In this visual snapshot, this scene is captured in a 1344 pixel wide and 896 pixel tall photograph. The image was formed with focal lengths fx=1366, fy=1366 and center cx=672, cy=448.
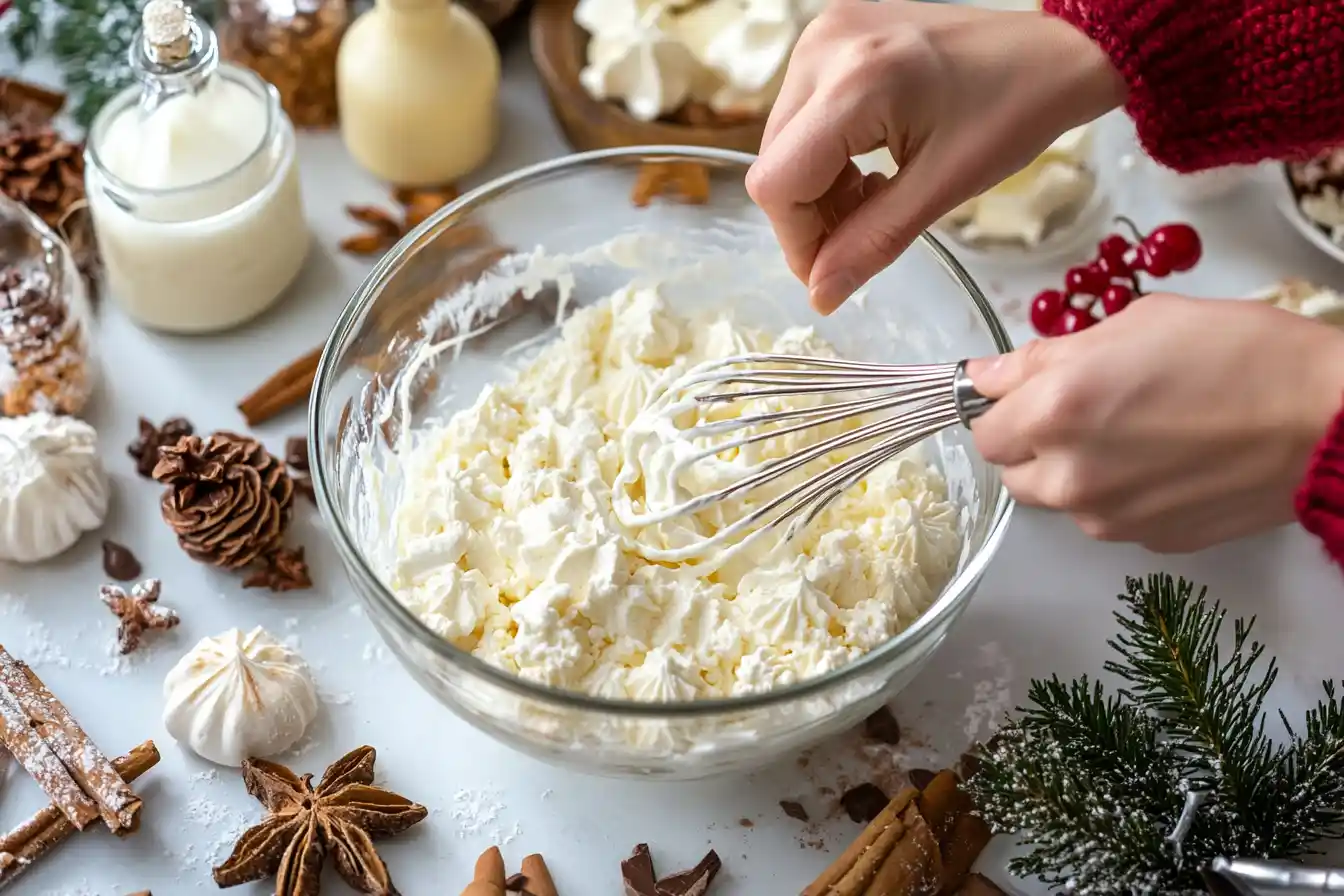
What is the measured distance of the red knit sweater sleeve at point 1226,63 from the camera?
1120mm

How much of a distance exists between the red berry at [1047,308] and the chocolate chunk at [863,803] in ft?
1.69

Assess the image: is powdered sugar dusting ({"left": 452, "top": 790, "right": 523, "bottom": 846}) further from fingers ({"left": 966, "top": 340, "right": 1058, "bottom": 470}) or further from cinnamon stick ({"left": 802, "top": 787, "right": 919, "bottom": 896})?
fingers ({"left": 966, "top": 340, "right": 1058, "bottom": 470})

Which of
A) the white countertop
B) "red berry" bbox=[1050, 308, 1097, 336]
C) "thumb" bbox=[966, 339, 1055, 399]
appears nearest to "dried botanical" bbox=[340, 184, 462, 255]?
the white countertop

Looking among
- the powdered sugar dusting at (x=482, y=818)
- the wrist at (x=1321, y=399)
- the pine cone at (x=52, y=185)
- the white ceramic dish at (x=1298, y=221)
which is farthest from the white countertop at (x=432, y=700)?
the wrist at (x=1321, y=399)

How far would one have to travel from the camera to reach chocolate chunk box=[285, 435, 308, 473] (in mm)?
1369

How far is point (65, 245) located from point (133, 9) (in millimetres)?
358

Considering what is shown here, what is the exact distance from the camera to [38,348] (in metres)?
1.37

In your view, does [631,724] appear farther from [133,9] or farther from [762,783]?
[133,9]

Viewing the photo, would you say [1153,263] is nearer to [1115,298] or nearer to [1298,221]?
[1115,298]

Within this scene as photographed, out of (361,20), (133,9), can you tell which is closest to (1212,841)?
(361,20)

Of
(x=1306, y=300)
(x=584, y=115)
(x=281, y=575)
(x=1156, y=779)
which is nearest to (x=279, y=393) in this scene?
(x=281, y=575)

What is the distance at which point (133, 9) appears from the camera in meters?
1.61

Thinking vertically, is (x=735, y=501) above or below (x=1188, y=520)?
below

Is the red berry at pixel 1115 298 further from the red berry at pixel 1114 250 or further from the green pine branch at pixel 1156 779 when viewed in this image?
the green pine branch at pixel 1156 779
